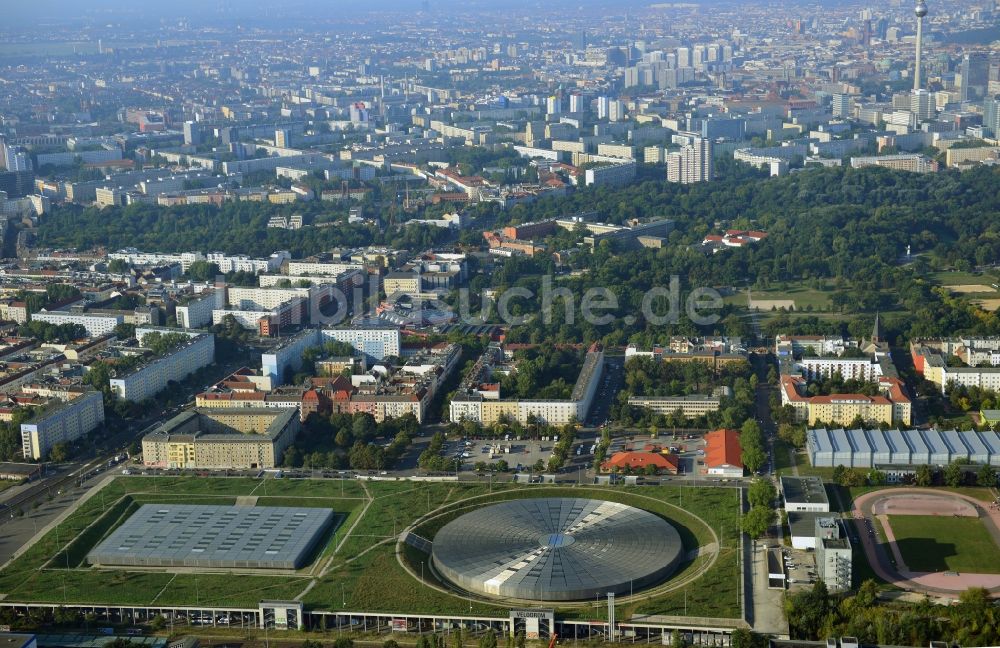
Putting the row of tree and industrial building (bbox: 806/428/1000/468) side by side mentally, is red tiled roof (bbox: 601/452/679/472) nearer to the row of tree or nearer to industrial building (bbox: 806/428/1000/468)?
industrial building (bbox: 806/428/1000/468)

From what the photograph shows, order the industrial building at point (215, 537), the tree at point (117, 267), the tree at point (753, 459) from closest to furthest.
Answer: the industrial building at point (215, 537), the tree at point (753, 459), the tree at point (117, 267)

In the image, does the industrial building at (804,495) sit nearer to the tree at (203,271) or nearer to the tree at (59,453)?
the tree at (59,453)

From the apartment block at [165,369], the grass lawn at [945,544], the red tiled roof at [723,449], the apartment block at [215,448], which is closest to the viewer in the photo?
the grass lawn at [945,544]

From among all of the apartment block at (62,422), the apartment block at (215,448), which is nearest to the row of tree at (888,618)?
the apartment block at (215,448)

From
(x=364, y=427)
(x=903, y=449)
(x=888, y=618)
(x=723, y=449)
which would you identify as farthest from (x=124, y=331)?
(x=888, y=618)

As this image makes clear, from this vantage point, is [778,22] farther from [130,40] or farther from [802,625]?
[802,625]

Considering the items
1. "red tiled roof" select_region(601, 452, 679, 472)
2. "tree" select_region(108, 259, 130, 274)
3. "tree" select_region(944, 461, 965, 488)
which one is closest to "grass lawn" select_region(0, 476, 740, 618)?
"red tiled roof" select_region(601, 452, 679, 472)
